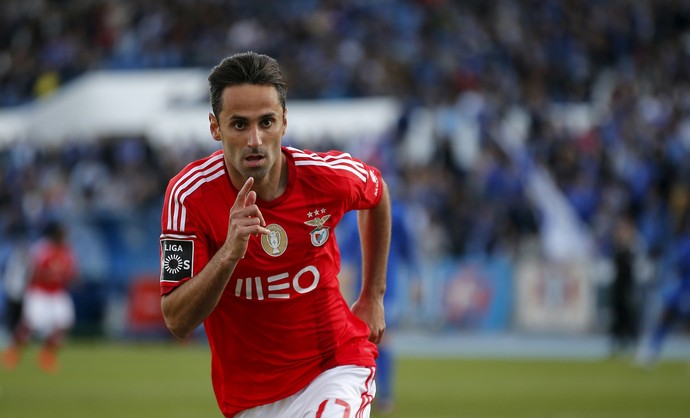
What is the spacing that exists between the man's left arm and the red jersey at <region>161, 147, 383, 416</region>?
295 millimetres

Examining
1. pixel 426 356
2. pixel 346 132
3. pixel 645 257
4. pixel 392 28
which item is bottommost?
pixel 426 356

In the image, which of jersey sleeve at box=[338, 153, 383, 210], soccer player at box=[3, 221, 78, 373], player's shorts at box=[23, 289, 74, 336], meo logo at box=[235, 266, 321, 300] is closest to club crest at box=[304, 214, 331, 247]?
meo logo at box=[235, 266, 321, 300]

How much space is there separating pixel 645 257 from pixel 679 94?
12.5ft

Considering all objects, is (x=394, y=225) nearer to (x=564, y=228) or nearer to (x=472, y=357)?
(x=472, y=357)

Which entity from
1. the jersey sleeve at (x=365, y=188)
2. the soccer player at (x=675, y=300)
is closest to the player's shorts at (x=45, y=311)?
the soccer player at (x=675, y=300)

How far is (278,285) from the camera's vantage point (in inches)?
212

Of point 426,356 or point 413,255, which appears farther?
point 426,356

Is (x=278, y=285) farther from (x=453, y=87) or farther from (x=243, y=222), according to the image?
(x=453, y=87)

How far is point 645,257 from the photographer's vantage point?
2262 cm

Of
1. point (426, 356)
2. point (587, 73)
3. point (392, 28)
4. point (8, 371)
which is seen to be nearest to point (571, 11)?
point (587, 73)

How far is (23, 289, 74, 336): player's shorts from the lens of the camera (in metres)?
20.4

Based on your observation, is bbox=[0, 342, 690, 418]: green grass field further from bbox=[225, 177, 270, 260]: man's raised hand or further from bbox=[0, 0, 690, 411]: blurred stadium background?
bbox=[225, 177, 270, 260]: man's raised hand

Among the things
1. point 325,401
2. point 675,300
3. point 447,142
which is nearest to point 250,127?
point 325,401

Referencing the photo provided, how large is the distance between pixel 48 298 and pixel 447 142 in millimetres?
8762
